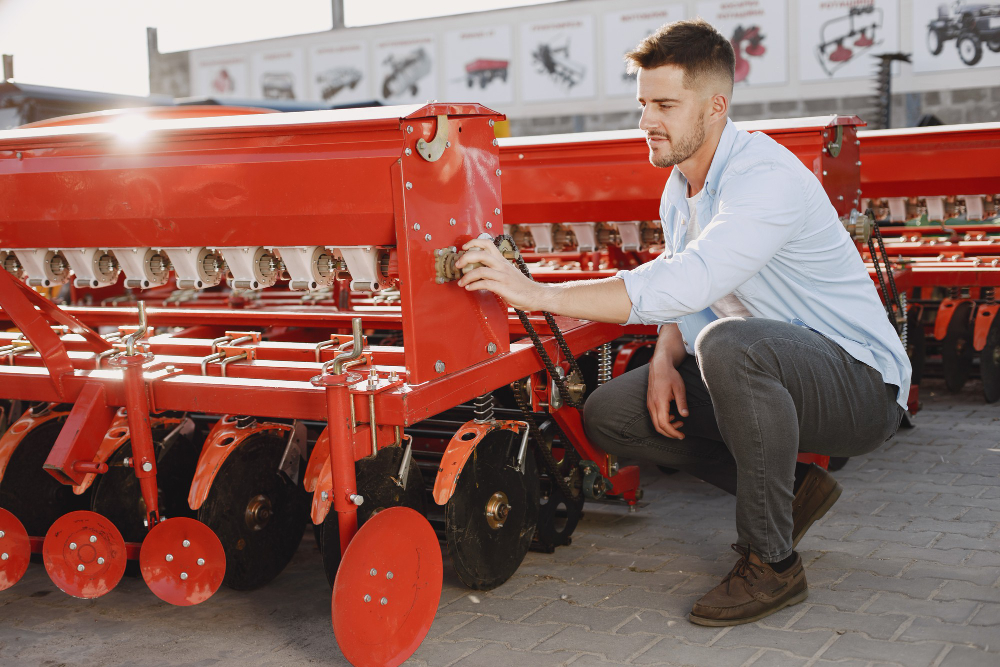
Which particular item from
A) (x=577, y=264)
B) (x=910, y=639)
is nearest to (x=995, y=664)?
(x=910, y=639)

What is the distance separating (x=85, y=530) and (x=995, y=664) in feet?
6.40

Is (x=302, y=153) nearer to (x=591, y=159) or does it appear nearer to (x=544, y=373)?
(x=544, y=373)

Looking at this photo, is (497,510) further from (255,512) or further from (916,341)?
(916,341)

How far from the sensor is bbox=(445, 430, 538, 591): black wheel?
7.30 ft

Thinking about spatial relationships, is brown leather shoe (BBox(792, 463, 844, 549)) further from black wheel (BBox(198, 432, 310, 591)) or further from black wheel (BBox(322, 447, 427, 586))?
black wheel (BBox(198, 432, 310, 591))

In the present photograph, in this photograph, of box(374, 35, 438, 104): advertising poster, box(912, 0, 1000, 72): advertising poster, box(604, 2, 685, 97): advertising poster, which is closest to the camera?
box(912, 0, 1000, 72): advertising poster

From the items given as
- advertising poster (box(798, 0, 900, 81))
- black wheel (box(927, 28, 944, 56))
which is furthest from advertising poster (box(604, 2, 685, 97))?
black wheel (box(927, 28, 944, 56))

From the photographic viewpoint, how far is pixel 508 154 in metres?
3.41

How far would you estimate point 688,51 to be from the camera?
6.95 feet

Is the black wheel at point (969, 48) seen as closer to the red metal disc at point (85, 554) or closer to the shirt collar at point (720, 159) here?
the shirt collar at point (720, 159)

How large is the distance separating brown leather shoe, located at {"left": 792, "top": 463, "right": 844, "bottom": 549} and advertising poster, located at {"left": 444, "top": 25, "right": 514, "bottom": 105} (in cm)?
785

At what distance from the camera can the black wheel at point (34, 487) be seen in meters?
2.58

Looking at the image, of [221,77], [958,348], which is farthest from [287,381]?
[221,77]

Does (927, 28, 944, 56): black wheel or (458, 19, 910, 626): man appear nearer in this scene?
(458, 19, 910, 626): man
